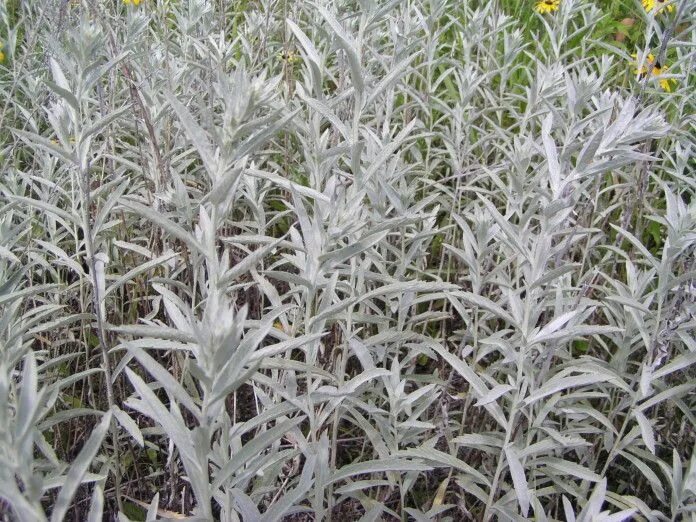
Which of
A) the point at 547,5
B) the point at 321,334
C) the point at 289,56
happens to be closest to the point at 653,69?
the point at 289,56

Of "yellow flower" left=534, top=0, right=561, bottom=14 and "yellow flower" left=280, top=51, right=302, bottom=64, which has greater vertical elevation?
Result: "yellow flower" left=280, top=51, right=302, bottom=64

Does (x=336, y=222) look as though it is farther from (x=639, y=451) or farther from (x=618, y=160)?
(x=639, y=451)

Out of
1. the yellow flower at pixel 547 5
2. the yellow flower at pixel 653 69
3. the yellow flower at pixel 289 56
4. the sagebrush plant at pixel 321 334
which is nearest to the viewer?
the sagebrush plant at pixel 321 334

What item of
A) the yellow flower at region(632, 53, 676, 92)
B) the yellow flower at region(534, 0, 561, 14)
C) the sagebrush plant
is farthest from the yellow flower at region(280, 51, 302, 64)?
the yellow flower at region(534, 0, 561, 14)

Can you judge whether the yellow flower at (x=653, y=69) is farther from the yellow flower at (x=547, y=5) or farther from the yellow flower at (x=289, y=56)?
the yellow flower at (x=289, y=56)

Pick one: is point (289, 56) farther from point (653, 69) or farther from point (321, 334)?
point (321, 334)

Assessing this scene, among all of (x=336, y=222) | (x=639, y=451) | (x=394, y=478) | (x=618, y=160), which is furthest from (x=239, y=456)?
(x=639, y=451)

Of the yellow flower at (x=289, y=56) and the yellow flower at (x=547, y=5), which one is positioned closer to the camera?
the yellow flower at (x=289, y=56)

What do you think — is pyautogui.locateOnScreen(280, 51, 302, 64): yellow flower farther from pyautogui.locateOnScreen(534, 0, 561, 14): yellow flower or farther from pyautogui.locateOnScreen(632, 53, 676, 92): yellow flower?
pyautogui.locateOnScreen(534, 0, 561, 14): yellow flower

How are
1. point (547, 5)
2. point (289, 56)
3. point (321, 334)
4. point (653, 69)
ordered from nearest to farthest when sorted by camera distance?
1. point (321, 334)
2. point (653, 69)
3. point (289, 56)
4. point (547, 5)

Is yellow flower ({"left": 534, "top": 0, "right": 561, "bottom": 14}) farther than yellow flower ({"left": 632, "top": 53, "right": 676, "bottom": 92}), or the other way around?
yellow flower ({"left": 534, "top": 0, "right": 561, "bottom": 14})

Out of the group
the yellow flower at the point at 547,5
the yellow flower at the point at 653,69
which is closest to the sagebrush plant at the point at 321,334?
the yellow flower at the point at 653,69

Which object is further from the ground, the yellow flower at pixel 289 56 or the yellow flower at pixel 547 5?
the yellow flower at pixel 289 56

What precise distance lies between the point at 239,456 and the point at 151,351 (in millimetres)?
1236
